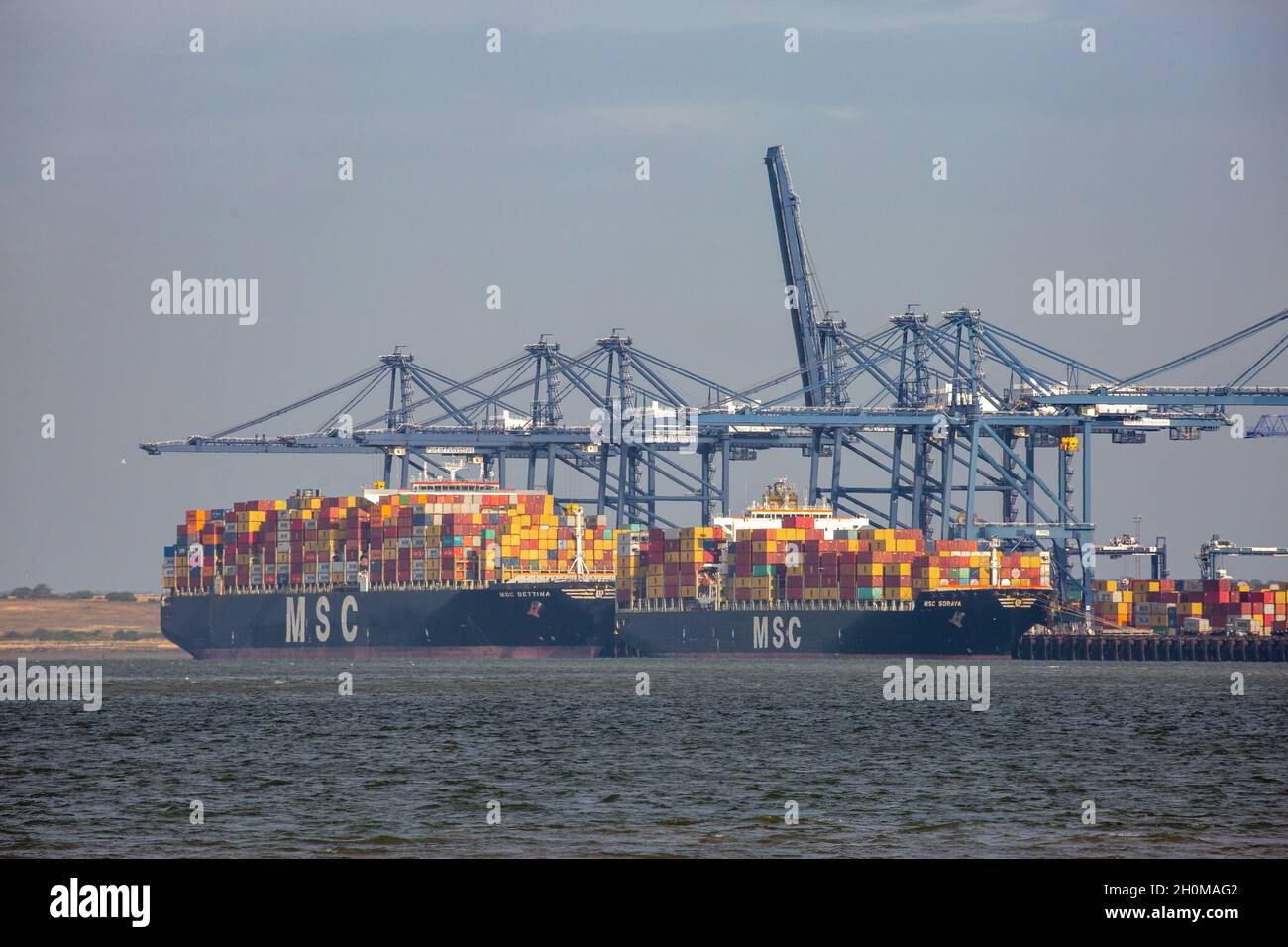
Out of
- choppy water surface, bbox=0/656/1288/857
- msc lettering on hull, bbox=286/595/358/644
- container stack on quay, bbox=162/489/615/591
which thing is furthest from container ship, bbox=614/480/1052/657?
choppy water surface, bbox=0/656/1288/857

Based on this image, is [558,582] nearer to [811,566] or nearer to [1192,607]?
[811,566]

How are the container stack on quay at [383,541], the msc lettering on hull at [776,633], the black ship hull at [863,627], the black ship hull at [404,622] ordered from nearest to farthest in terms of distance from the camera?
the black ship hull at [863,627] → the msc lettering on hull at [776,633] → the black ship hull at [404,622] → the container stack on quay at [383,541]

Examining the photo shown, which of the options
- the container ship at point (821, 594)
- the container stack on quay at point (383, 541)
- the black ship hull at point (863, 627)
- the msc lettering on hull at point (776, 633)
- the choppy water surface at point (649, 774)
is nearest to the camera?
the choppy water surface at point (649, 774)

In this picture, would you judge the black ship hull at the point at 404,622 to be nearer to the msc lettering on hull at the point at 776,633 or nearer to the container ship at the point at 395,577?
the container ship at the point at 395,577

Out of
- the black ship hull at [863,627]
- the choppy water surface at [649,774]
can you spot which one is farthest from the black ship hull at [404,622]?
the choppy water surface at [649,774]
